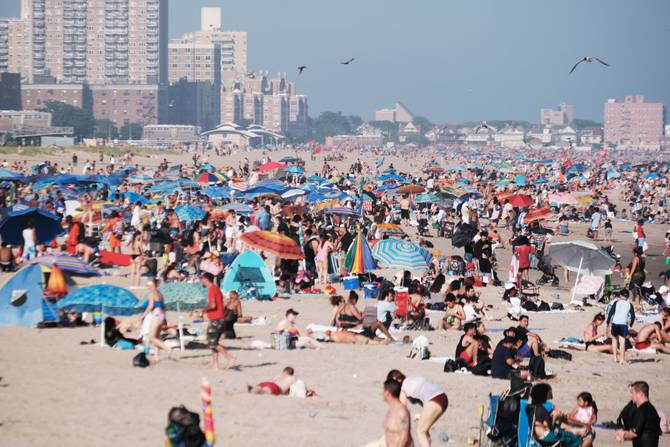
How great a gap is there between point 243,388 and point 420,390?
2320 mm

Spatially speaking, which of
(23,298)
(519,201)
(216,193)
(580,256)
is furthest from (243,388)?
(519,201)

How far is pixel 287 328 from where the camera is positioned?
12000 mm

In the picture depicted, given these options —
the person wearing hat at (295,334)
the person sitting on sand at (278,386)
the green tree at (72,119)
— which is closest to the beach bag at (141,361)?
the person sitting on sand at (278,386)

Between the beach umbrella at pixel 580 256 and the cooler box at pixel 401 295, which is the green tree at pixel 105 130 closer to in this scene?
the beach umbrella at pixel 580 256

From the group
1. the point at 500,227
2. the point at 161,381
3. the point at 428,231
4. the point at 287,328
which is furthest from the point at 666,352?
the point at 500,227

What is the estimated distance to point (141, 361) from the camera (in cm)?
1030

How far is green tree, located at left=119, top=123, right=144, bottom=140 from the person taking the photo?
12472 cm

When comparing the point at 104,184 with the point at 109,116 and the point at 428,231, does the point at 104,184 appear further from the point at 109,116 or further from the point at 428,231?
the point at 109,116

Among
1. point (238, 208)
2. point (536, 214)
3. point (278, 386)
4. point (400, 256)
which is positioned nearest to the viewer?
point (278, 386)

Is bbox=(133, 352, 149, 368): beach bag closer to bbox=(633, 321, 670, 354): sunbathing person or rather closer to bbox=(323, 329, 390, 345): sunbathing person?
bbox=(323, 329, 390, 345): sunbathing person

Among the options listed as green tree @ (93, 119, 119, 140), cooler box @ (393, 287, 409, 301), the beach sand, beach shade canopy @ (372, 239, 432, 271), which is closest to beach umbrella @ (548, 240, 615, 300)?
beach shade canopy @ (372, 239, 432, 271)

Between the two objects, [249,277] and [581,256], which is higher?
[581,256]

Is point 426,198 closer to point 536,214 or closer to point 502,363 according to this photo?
point 536,214

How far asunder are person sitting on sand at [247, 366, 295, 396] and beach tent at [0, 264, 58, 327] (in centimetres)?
325
